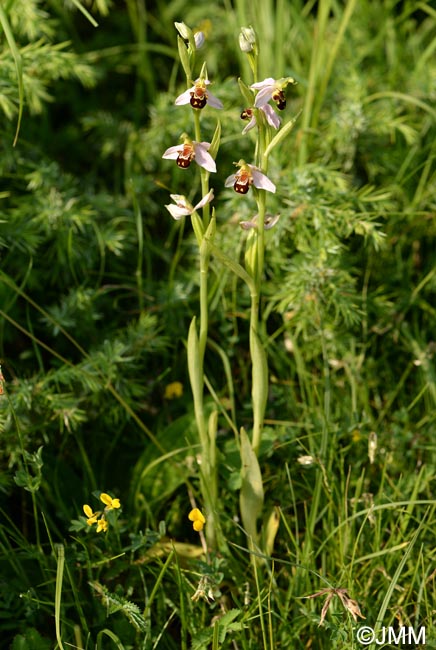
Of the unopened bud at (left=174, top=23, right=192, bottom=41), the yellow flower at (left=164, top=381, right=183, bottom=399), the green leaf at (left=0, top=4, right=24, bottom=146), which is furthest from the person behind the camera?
the yellow flower at (left=164, top=381, right=183, bottom=399)

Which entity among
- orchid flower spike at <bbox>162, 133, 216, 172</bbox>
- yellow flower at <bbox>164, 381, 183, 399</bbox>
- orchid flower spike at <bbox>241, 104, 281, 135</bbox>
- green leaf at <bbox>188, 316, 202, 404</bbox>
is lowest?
yellow flower at <bbox>164, 381, 183, 399</bbox>

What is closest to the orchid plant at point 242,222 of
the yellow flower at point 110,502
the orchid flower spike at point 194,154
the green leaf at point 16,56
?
the orchid flower spike at point 194,154

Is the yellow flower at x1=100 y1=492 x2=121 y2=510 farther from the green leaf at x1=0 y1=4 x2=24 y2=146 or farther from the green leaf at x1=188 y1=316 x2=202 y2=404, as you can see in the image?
the green leaf at x1=0 y1=4 x2=24 y2=146

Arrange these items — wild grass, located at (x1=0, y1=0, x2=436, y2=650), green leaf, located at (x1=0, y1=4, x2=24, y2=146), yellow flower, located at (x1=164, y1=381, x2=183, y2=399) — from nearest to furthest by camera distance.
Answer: green leaf, located at (x1=0, y1=4, x2=24, y2=146)
wild grass, located at (x1=0, y1=0, x2=436, y2=650)
yellow flower, located at (x1=164, y1=381, x2=183, y2=399)

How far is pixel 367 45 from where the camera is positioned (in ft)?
8.71

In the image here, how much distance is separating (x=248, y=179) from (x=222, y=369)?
0.83 m

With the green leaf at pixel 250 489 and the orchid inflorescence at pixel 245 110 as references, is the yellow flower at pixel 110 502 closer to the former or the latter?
the green leaf at pixel 250 489

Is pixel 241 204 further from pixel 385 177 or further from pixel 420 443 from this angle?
pixel 420 443

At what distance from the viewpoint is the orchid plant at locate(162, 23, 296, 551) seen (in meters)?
1.37

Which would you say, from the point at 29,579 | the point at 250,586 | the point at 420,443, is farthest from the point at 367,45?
the point at 29,579

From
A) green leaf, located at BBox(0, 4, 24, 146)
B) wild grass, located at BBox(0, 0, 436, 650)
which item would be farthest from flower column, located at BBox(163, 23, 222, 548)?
green leaf, located at BBox(0, 4, 24, 146)

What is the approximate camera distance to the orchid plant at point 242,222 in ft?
4.48

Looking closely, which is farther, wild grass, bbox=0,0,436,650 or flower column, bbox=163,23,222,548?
wild grass, bbox=0,0,436,650

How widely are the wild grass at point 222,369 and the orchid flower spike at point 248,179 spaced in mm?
459
